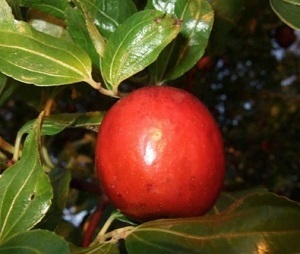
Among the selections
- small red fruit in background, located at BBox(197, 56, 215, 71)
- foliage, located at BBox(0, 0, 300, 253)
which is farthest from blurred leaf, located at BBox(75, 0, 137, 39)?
small red fruit in background, located at BBox(197, 56, 215, 71)

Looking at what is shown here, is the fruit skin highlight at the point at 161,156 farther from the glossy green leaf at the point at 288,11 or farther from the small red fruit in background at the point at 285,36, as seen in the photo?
the small red fruit in background at the point at 285,36

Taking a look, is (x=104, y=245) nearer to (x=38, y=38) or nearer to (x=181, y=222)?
(x=181, y=222)

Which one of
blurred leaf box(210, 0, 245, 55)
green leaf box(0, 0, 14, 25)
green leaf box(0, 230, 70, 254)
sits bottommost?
blurred leaf box(210, 0, 245, 55)

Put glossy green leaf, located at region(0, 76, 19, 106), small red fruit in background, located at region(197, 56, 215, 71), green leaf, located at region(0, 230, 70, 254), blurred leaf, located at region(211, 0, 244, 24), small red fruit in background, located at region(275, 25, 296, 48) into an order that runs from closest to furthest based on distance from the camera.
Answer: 1. green leaf, located at region(0, 230, 70, 254)
2. glossy green leaf, located at region(0, 76, 19, 106)
3. blurred leaf, located at region(211, 0, 244, 24)
4. small red fruit in background, located at region(197, 56, 215, 71)
5. small red fruit in background, located at region(275, 25, 296, 48)

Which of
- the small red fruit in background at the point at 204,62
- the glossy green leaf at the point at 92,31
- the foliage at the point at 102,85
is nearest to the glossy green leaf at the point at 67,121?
the foliage at the point at 102,85

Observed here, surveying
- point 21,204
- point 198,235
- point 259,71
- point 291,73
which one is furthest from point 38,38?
point 291,73

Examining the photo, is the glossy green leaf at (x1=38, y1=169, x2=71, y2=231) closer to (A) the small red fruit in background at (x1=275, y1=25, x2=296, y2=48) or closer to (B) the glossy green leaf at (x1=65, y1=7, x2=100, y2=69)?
(B) the glossy green leaf at (x1=65, y1=7, x2=100, y2=69)

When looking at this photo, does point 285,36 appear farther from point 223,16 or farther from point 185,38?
point 185,38
